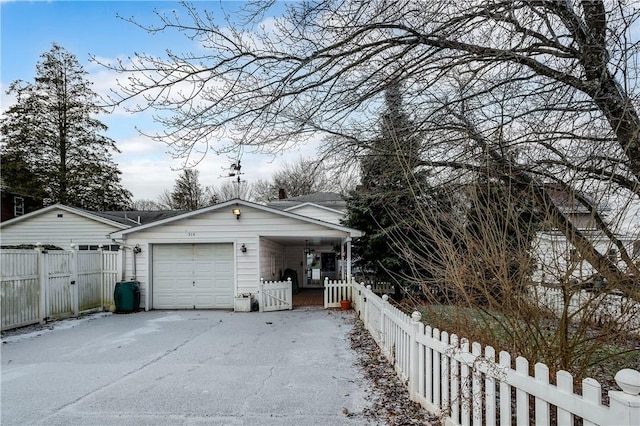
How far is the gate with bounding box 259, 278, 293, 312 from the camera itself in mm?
11953

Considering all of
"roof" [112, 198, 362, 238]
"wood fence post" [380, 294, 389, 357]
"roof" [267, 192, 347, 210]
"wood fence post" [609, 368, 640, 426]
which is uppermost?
"roof" [267, 192, 347, 210]

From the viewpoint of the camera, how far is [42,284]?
9.55 metres

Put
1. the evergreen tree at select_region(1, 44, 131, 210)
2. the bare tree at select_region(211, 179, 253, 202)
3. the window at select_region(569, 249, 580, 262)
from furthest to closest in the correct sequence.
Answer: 1. the bare tree at select_region(211, 179, 253, 202)
2. the evergreen tree at select_region(1, 44, 131, 210)
3. the window at select_region(569, 249, 580, 262)

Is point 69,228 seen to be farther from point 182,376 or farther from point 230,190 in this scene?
point 230,190

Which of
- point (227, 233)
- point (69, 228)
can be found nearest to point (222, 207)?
point (227, 233)

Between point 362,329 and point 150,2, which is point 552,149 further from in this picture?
point 362,329

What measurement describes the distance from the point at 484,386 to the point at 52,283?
10.3m

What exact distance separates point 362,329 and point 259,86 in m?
6.07

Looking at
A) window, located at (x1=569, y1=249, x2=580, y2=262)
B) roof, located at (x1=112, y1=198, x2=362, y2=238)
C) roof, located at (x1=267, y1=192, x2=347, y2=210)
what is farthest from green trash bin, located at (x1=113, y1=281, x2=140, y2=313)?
window, located at (x1=569, y1=249, x2=580, y2=262)

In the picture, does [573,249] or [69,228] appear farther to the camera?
[69,228]

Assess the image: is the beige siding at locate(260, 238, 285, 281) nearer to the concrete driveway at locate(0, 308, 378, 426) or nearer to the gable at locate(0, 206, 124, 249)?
the concrete driveway at locate(0, 308, 378, 426)

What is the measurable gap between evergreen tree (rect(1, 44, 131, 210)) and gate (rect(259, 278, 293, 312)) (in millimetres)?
19442

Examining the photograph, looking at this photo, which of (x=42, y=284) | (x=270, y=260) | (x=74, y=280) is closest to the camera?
(x=42, y=284)

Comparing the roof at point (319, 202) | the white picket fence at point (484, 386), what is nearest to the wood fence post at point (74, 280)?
the white picket fence at point (484, 386)
